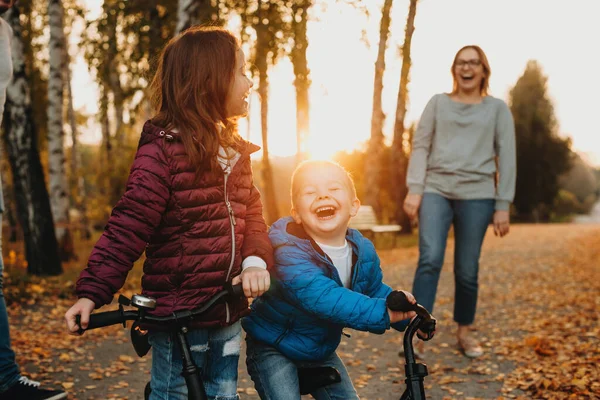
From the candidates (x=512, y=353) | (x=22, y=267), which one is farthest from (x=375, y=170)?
(x=512, y=353)

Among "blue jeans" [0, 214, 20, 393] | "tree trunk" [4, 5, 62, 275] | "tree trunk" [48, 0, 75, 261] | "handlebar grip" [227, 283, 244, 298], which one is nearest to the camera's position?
"handlebar grip" [227, 283, 244, 298]

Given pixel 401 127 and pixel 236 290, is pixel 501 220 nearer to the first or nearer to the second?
pixel 236 290

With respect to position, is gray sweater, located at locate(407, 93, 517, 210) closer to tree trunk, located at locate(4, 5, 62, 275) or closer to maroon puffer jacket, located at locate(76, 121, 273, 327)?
maroon puffer jacket, located at locate(76, 121, 273, 327)

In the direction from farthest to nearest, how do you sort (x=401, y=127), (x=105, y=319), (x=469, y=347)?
(x=401, y=127) < (x=469, y=347) < (x=105, y=319)

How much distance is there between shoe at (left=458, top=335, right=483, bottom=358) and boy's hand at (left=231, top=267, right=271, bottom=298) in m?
3.37

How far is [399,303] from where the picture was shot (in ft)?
7.04

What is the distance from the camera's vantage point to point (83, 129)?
90.4 ft

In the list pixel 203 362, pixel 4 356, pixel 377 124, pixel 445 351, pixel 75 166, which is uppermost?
pixel 377 124

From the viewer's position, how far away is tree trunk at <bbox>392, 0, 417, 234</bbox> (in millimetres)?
14920

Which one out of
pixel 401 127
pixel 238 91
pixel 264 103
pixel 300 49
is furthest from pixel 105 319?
pixel 401 127

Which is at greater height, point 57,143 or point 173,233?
point 173,233

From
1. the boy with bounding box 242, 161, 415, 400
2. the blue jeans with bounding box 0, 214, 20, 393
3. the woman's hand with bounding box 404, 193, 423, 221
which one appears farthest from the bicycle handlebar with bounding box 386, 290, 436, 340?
the woman's hand with bounding box 404, 193, 423, 221

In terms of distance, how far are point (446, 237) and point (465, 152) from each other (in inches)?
26.6

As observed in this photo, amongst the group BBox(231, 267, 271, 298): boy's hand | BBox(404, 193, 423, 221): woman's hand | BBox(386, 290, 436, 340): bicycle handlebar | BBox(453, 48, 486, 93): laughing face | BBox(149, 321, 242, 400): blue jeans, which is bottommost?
BBox(149, 321, 242, 400): blue jeans
